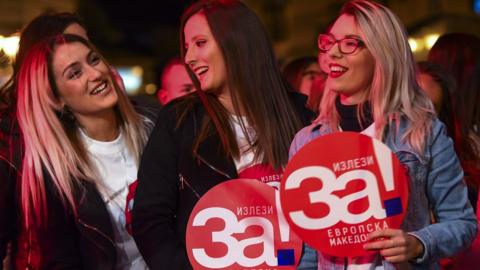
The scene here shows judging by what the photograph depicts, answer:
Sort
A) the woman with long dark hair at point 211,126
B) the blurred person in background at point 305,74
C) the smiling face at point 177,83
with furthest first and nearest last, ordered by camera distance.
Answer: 1. the smiling face at point 177,83
2. the blurred person in background at point 305,74
3. the woman with long dark hair at point 211,126

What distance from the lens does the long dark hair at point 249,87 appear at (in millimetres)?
3365

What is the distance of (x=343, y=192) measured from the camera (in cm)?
279

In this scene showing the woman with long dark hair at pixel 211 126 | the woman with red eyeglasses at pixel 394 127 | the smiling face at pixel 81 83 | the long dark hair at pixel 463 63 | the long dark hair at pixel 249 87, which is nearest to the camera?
the woman with red eyeglasses at pixel 394 127

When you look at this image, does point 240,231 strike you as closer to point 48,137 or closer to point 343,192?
point 343,192

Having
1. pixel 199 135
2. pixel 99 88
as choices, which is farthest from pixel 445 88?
pixel 99 88

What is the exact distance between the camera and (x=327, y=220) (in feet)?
9.18

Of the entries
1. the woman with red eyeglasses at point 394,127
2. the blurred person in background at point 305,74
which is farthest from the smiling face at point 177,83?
the woman with red eyeglasses at point 394,127

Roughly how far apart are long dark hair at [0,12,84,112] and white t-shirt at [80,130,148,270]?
1.53ft

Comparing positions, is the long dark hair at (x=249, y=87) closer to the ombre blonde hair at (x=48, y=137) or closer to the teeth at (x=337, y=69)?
the teeth at (x=337, y=69)

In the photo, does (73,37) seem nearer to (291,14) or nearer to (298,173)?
(298,173)

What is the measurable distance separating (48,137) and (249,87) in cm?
94

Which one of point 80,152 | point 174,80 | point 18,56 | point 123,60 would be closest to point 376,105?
point 80,152

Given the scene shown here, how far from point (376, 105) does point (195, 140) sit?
792 millimetres

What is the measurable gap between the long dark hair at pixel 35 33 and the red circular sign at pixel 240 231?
51.8 inches
